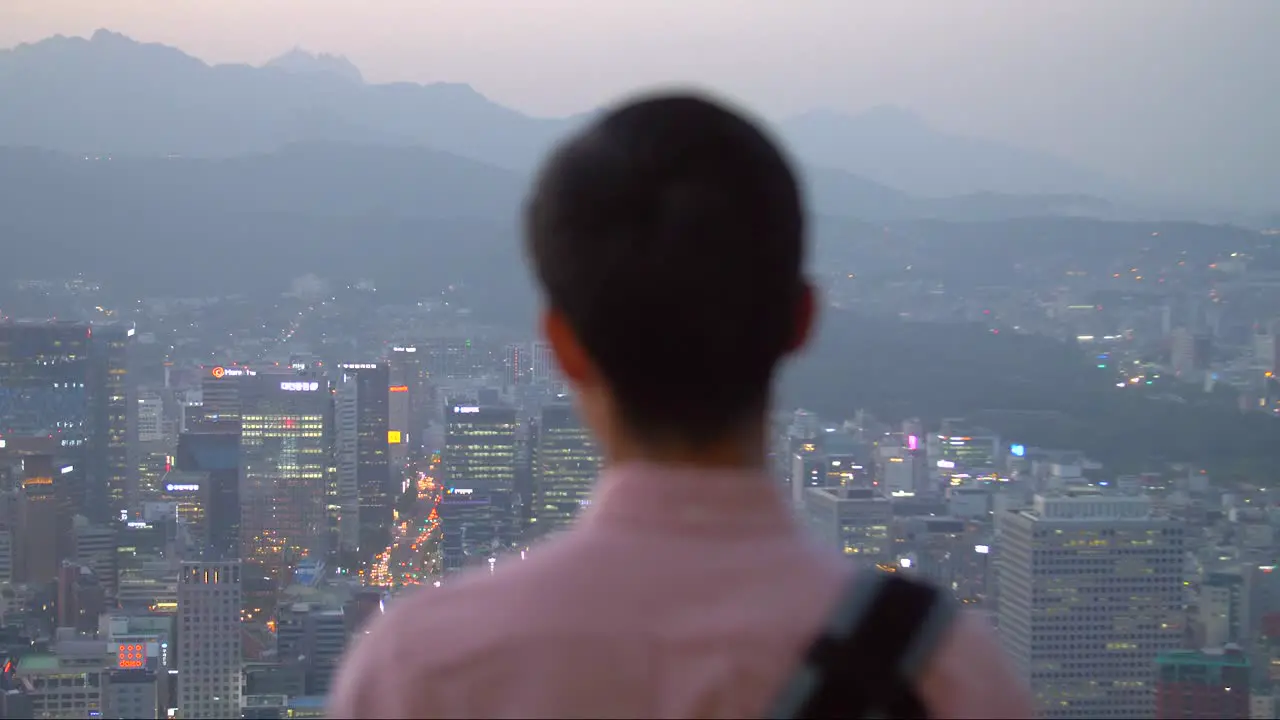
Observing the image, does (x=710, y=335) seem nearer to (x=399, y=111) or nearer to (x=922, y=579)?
(x=922, y=579)

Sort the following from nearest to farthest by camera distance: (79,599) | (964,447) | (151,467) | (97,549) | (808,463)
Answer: (808,463) → (79,599) → (964,447) → (97,549) → (151,467)

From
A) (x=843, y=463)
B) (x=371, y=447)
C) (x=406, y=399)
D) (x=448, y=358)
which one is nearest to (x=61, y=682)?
(x=843, y=463)

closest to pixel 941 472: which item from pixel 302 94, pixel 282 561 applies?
pixel 282 561

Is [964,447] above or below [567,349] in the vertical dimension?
below

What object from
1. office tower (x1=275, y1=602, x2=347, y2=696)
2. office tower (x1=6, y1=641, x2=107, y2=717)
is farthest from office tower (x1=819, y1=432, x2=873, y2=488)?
office tower (x1=6, y1=641, x2=107, y2=717)

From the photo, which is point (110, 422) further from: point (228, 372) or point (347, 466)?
point (347, 466)

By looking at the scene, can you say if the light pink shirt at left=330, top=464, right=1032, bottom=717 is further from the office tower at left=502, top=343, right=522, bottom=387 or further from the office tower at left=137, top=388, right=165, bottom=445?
the office tower at left=137, top=388, right=165, bottom=445

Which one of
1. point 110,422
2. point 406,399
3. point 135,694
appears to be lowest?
point 135,694
